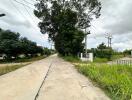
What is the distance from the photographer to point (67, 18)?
153 feet

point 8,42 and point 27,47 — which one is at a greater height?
point 8,42

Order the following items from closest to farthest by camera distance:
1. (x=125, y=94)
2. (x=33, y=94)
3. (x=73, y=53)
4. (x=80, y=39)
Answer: (x=125, y=94)
(x=33, y=94)
(x=80, y=39)
(x=73, y=53)

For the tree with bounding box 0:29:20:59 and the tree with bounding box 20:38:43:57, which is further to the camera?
the tree with bounding box 20:38:43:57

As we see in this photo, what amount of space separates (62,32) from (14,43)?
370 inches

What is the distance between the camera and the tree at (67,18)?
151ft

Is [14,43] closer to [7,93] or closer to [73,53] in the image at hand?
[73,53]

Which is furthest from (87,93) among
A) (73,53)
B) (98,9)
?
(98,9)

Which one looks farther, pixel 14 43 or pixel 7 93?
pixel 14 43

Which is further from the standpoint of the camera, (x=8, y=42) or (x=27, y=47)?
(x=27, y=47)

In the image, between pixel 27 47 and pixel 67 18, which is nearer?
pixel 67 18

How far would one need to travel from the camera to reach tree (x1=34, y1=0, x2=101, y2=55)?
46.0 m

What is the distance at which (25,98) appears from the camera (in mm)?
8430

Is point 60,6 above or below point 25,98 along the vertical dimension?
above

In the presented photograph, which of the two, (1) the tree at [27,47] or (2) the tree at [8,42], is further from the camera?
(1) the tree at [27,47]
